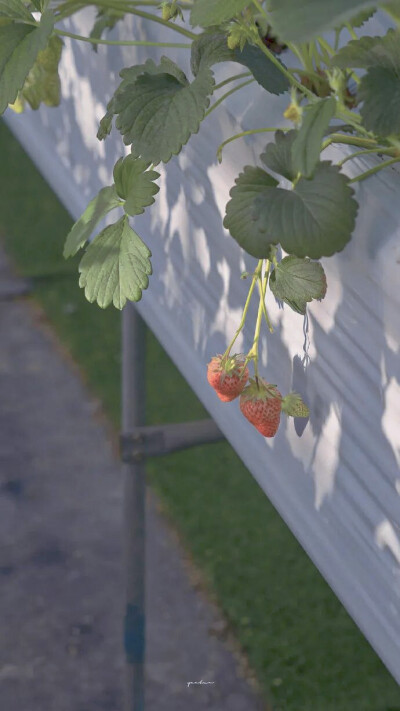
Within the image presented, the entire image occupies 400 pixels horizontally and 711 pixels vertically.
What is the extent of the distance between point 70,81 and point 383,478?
1.12 m

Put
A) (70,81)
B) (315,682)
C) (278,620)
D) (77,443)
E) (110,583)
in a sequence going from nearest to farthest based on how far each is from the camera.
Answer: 1. (70,81)
2. (315,682)
3. (278,620)
4. (110,583)
5. (77,443)

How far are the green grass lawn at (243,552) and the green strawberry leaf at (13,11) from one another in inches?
77.3

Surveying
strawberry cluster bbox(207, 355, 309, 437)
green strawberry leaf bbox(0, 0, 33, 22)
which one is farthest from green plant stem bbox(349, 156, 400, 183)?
green strawberry leaf bbox(0, 0, 33, 22)

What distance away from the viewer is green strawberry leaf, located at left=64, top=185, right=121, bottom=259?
1.00 m

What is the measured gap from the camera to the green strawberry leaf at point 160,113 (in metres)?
0.90

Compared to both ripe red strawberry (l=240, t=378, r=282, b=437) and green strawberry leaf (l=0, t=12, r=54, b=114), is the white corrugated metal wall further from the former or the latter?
green strawberry leaf (l=0, t=12, r=54, b=114)

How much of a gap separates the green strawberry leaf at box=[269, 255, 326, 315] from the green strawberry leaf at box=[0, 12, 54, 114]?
0.90ft

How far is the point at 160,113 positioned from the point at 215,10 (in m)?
0.10

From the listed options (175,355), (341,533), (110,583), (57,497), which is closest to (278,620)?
(110,583)

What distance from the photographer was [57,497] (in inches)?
128

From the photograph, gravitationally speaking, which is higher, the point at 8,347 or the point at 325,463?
the point at 325,463

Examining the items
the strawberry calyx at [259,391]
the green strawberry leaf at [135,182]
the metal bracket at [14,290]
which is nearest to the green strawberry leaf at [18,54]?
the green strawberry leaf at [135,182]

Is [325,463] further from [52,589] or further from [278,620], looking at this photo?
[52,589]

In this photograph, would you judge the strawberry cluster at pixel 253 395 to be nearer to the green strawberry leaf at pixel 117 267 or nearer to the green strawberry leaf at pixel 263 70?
the green strawberry leaf at pixel 117 267
